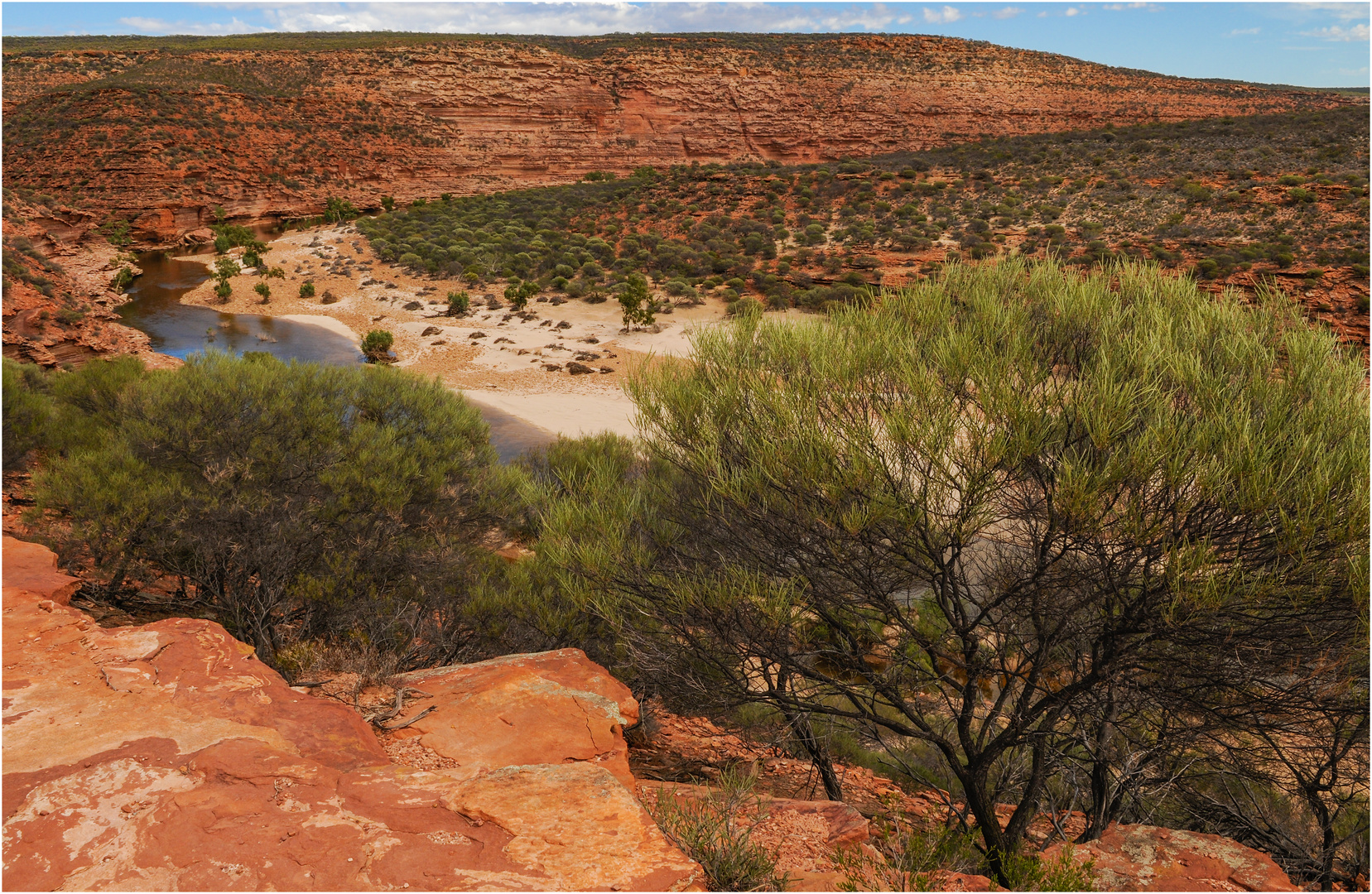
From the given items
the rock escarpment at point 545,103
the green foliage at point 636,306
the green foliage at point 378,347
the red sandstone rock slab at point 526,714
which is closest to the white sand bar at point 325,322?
the green foliage at point 378,347

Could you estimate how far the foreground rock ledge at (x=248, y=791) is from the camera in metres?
2.91

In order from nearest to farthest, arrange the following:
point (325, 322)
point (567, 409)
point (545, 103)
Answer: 1. point (567, 409)
2. point (325, 322)
3. point (545, 103)

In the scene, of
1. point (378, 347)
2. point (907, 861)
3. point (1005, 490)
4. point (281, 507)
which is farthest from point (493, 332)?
point (907, 861)

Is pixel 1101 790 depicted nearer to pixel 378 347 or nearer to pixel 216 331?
pixel 378 347

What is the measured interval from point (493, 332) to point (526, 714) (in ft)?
69.6

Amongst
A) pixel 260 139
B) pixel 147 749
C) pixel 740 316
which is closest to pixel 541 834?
pixel 147 749

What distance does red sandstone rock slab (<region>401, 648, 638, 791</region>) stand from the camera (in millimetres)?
4652

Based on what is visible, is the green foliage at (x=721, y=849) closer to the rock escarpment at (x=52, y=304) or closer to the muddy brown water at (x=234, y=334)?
the muddy brown water at (x=234, y=334)

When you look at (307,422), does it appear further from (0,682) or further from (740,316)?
(740,316)

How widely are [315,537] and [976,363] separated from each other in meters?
6.90

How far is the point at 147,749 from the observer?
353cm

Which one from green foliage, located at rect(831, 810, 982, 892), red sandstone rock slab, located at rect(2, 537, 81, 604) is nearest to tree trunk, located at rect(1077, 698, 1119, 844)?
green foliage, located at rect(831, 810, 982, 892)

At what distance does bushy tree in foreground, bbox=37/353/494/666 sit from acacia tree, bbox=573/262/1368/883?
3.26 metres

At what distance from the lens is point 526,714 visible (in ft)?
16.5
